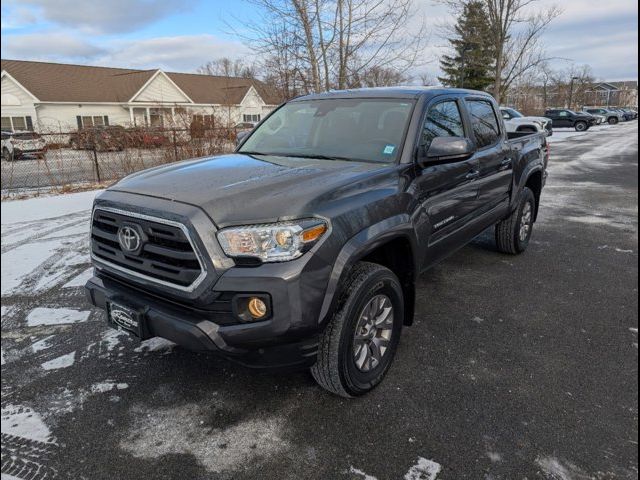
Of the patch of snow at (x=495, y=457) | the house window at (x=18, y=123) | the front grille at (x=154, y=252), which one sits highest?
the house window at (x=18, y=123)

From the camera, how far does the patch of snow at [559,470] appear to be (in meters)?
2.26

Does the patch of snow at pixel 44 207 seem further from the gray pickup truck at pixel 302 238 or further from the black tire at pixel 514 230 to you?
the black tire at pixel 514 230

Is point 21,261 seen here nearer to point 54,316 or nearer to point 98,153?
point 54,316

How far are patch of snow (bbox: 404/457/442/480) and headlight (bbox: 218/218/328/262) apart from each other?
1.21 meters

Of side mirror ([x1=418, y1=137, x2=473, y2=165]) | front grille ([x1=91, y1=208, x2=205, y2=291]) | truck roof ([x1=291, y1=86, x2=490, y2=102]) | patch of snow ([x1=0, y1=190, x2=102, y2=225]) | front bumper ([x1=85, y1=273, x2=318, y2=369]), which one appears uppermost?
truck roof ([x1=291, y1=86, x2=490, y2=102])

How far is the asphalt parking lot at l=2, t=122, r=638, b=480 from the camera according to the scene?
2367 millimetres

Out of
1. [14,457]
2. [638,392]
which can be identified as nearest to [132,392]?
[14,457]

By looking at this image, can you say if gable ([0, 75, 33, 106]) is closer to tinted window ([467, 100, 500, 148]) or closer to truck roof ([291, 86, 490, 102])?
truck roof ([291, 86, 490, 102])

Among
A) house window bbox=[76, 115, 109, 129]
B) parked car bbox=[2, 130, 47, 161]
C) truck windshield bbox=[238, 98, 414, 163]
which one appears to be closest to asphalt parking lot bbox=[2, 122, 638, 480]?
truck windshield bbox=[238, 98, 414, 163]

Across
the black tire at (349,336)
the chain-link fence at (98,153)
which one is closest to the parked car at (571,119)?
the chain-link fence at (98,153)

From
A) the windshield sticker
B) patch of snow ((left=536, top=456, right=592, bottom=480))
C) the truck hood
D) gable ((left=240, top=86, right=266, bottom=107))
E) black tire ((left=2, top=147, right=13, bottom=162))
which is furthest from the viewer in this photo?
gable ((left=240, top=86, right=266, bottom=107))

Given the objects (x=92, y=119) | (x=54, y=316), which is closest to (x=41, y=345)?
(x=54, y=316)

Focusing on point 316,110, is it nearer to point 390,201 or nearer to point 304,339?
point 390,201

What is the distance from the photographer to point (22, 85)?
1297 inches
